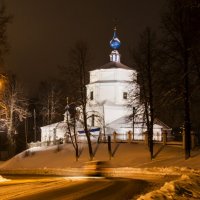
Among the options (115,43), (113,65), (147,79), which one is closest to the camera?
(147,79)

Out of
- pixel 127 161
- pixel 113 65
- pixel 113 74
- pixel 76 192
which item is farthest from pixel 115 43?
pixel 76 192

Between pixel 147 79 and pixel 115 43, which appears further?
pixel 115 43

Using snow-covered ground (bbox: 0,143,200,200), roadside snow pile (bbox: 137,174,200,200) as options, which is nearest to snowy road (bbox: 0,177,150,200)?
roadside snow pile (bbox: 137,174,200,200)

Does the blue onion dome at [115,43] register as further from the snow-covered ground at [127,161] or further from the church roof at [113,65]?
the snow-covered ground at [127,161]

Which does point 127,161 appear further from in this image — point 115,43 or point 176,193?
point 115,43

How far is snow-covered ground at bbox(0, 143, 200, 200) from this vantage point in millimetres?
28183

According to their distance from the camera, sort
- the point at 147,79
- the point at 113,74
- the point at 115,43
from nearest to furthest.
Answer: the point at 147,79 < the point at 113,74 < the point at 115,43

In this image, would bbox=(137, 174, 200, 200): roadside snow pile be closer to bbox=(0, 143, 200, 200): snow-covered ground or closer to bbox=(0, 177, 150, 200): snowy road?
bbox=(0, 143, 200, 200): snow-covered ground

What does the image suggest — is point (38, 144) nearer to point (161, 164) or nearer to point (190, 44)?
point (161, 164)

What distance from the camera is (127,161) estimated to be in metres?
40.9

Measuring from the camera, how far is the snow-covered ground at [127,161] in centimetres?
2818

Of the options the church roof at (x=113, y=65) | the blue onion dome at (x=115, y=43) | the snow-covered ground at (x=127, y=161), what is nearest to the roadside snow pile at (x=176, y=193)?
the snow-covered ground at (x=127, y=161)

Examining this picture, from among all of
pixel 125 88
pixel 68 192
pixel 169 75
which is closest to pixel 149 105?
pixel 169 75

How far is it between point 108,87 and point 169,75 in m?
47.6
